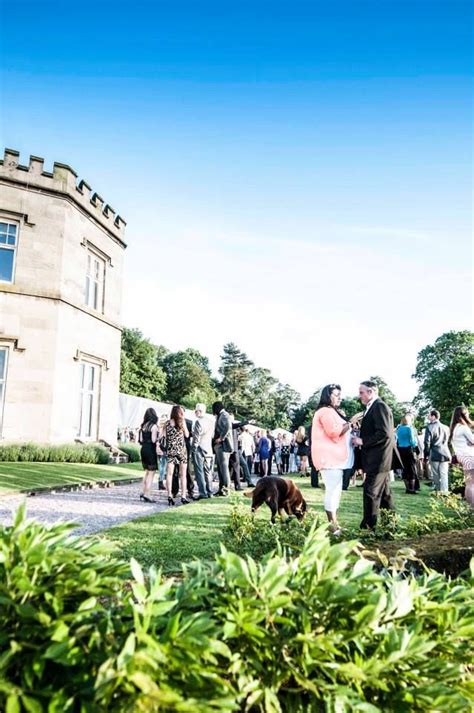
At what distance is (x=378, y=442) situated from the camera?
6184mm

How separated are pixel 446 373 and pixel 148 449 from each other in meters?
39.7

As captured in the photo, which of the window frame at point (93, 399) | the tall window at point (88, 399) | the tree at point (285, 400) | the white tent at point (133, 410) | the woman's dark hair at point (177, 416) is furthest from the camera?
the tree at point (285, 400)

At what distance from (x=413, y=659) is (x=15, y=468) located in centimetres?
1257

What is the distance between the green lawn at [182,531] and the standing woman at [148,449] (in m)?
1.09

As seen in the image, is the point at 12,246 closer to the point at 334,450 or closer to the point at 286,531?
the point at 334,450

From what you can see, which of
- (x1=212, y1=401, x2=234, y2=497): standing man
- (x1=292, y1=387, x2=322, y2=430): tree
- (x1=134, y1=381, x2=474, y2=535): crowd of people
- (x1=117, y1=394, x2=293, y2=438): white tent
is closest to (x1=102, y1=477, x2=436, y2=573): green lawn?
(x1=134, y1=381, x2=474, y2=535): crowd of people

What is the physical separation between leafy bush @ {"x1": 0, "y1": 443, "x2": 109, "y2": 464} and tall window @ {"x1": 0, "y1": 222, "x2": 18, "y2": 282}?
18.5 feet

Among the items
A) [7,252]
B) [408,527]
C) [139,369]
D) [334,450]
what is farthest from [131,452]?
[139,369]

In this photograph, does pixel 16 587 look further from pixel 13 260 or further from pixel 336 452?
pixel 13 260

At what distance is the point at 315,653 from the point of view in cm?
149

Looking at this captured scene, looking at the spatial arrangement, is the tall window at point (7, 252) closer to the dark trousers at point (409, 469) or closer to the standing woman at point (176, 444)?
the standing woman at point (176, 444)

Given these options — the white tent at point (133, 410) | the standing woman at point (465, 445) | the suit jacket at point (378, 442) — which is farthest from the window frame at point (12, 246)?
the white tent at point (133, 410)

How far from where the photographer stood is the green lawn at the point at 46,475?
Answer: 9.90 metres

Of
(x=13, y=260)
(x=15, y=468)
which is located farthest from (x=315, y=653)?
(x=13, y=260)
